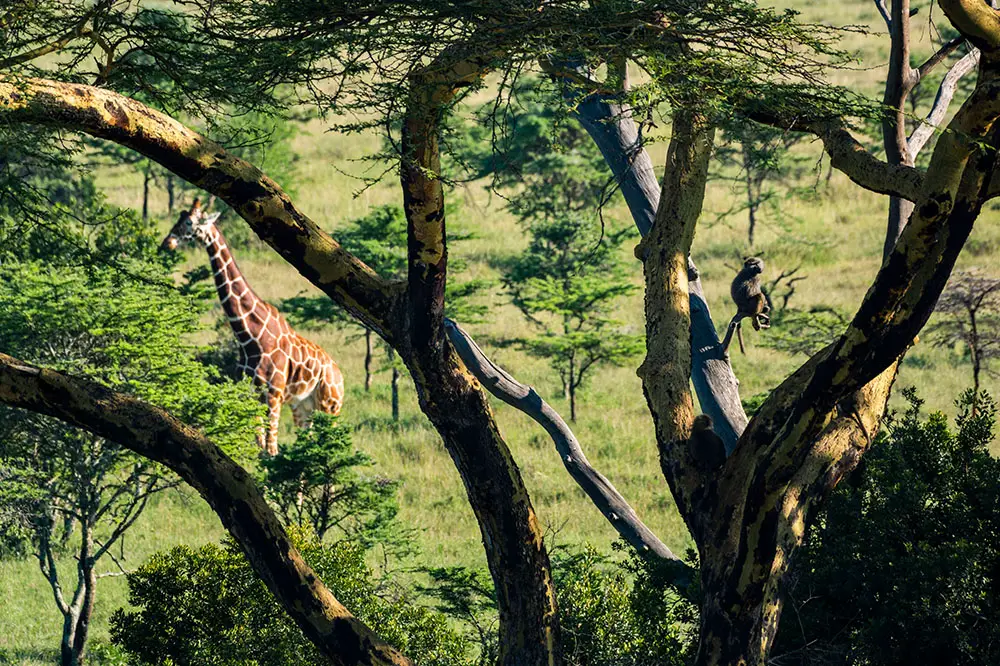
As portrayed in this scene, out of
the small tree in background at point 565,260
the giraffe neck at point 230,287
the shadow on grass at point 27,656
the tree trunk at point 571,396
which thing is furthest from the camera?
the small tree in background at point 565,260

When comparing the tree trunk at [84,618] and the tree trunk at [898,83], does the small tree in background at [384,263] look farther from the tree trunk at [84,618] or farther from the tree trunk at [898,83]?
the tree trunk at [898,83]

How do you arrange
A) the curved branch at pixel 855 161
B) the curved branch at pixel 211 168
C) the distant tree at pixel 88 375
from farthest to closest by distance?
the distant tree at pixel 88 375 < the curved branch at pixel 855 161 < the curved branch at pixel 211 168

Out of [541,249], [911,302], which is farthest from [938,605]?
[541,249]

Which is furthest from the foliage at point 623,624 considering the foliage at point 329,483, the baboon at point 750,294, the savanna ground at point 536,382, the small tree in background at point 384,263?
the small tree in background at point 384,263

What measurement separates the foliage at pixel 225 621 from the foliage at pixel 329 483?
Answer: 14.7 ft

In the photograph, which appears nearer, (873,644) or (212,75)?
(212,75)

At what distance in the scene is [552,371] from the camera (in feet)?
73.4

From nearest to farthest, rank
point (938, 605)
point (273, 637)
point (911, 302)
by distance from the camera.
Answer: point (911, 302) → point (938, 605) → point (273, 637)

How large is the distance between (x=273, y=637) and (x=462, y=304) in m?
12.3

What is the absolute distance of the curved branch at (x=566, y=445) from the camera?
8.30 m

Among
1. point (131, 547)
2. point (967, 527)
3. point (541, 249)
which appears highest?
point (541, 249)

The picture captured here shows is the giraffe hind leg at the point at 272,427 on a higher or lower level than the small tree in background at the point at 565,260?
lower

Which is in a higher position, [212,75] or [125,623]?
[212,75]

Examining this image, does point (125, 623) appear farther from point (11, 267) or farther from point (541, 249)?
point (541, 249)
